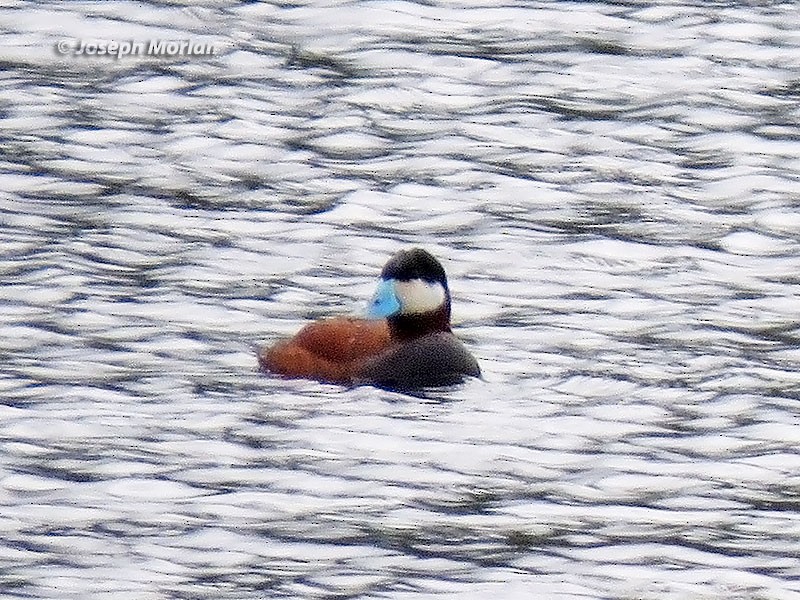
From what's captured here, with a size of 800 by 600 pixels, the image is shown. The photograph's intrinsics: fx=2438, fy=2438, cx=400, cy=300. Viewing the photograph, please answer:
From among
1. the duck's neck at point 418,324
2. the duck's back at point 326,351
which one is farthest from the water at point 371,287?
the duck's neck at point 418,324

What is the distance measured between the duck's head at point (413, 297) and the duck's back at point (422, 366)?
17 cm

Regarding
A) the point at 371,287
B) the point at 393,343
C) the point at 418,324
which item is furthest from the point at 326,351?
the point at 371,287

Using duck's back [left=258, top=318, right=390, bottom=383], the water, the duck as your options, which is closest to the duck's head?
the duck

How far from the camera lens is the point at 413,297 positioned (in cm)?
1067

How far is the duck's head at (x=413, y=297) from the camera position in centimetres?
1069

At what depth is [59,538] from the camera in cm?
838

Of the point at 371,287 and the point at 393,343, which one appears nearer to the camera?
the point at 393,343

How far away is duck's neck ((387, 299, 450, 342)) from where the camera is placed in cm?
1072

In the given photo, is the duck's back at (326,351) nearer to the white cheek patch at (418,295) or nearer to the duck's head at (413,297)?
the duck's head at (413,297)

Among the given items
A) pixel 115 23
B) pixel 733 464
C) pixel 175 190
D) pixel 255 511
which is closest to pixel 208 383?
pixel 255 511

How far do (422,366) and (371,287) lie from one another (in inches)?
64.3

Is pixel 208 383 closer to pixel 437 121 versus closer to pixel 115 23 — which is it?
pixel 437 121

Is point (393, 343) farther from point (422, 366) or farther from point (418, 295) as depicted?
point (422, 366)

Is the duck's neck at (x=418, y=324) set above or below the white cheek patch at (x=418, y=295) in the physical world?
below
